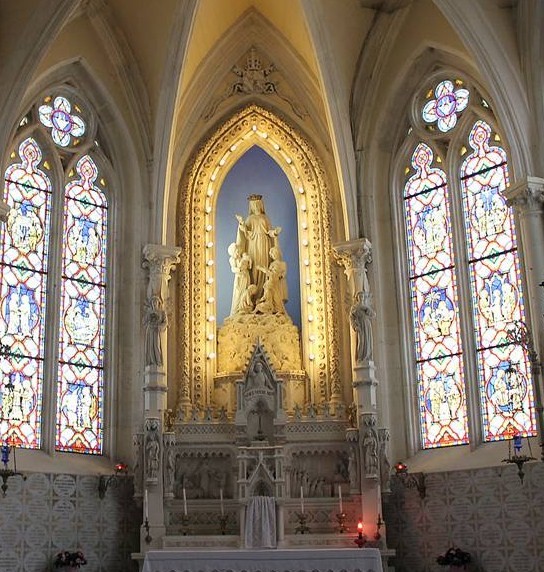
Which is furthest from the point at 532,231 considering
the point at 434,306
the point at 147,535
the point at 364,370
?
the point at 147,535

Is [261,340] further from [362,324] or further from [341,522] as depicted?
[341,522]

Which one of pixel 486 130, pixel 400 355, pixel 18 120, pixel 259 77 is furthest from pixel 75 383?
pixel 486 130

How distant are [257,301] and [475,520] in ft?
18.2

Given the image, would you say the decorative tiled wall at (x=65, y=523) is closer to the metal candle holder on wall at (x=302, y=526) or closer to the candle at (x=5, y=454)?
the candle at (x=5, y=454)

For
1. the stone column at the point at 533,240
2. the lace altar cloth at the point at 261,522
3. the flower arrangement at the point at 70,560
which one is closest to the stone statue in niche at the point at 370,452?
the lace altar cloth at the point at 261,522

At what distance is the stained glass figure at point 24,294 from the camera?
55.3 feet

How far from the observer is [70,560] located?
51.4ft

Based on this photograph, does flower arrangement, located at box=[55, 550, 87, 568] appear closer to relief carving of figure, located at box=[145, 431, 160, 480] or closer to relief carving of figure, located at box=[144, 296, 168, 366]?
relief carving of figure, located at box=[145, 431, 160, 480]

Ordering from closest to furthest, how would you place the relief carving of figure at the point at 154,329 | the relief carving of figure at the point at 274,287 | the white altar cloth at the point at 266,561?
the white altar cloth at the point at 266,561 < the relief carving of figure at the point at 154,329 < the relief carving of figure at the point at 274,287

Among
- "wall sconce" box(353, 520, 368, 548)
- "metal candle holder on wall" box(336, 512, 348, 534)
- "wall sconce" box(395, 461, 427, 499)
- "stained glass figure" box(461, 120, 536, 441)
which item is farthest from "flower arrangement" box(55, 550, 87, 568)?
"stained glass figure" box(461, 120, 536, 441)

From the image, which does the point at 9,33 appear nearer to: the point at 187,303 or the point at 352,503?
the point at 187,303

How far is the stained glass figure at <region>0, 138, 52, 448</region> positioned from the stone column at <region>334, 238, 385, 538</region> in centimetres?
530

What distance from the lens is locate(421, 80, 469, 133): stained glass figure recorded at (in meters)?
18.8

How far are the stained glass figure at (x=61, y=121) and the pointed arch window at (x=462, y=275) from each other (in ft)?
20.5
